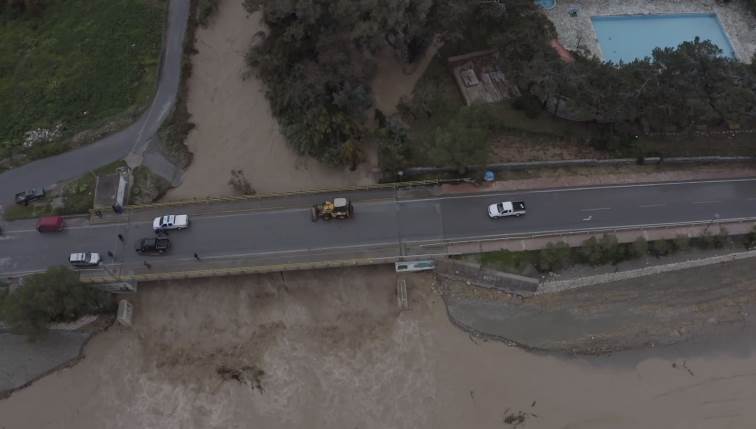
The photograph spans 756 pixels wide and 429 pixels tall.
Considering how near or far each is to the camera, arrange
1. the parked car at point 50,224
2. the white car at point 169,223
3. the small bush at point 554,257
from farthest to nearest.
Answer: the parked car at point 50,224 → the white car at point 169,223 → the small bush at point 554,257

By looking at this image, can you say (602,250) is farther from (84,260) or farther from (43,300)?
(43,300)

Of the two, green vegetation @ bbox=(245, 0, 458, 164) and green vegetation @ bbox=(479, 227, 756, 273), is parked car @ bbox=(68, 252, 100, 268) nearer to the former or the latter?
green vegetation @ bbox=(245, 0, 458, 164)

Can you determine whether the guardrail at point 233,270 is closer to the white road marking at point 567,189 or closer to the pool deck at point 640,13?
the white road marking at point 567,189

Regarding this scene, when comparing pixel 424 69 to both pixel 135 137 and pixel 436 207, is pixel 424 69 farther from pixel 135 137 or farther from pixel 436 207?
pixel 135 137

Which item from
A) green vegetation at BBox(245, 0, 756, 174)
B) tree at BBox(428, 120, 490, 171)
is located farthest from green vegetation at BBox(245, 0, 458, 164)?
tree at BBox(428, 120, 490, 171)

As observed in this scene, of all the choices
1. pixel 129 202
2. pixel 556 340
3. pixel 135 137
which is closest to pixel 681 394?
pixel 556 340

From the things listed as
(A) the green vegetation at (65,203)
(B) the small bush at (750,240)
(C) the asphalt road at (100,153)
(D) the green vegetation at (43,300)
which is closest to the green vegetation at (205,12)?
(C) the asphalt road at (100,153)
